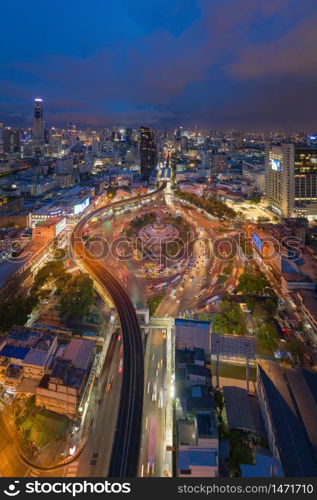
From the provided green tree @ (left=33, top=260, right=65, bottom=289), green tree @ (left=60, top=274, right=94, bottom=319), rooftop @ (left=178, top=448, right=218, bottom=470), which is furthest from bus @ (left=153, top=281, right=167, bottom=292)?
rooftop @ (left=178, top=448, right=218, bottom=470)

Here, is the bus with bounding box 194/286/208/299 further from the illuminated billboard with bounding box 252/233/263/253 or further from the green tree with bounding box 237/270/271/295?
the illuminated billboard with bounding box 252/233/263/253

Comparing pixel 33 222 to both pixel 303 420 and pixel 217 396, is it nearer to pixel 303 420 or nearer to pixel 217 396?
pixel 217 396

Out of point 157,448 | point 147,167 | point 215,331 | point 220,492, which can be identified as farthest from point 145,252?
point 147,167

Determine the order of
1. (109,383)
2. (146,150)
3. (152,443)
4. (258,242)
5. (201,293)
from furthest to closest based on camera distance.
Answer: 1. (146,150)
2. (258,242)
3. (201,293)
4. (109,383)
5. (152,443)

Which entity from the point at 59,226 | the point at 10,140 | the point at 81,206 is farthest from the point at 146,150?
the point at 59,226

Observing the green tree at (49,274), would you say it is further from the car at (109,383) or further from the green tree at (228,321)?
the green tree at (228,321)

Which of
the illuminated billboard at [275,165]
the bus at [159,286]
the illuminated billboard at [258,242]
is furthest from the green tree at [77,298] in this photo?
the illuminated billboard at [275,165]

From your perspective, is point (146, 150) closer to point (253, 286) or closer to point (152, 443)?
point (253, 286)
